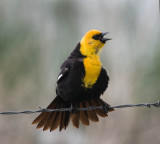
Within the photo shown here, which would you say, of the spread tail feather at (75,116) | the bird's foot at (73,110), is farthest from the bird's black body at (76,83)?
the spread tail feather at (75,116)

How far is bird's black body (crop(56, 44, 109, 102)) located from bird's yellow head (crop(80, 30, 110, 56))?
0.15 metres

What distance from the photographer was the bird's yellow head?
274 inches

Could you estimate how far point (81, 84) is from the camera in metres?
6.66

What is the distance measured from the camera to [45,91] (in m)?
12.2

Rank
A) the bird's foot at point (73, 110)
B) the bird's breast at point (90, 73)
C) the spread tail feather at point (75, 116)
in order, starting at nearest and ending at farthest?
the bird's breast at point (90, 73) → the bird's foot at point (73, 110) → the spread tail feather at point (75, 116)

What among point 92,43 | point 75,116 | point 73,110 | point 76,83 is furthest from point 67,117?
point 92,43

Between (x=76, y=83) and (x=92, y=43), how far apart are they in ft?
2.26

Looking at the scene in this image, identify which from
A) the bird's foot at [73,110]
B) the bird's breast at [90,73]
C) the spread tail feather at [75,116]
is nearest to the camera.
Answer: the bird's breast at [90,73]

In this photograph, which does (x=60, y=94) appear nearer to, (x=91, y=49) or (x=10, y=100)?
(x=91, y=49)

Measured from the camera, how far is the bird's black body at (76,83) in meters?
6.66

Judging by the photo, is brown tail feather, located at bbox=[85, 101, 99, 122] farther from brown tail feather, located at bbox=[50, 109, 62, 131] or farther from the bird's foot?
brown tail feather, located at bbox=[50, 109, 62, 131]

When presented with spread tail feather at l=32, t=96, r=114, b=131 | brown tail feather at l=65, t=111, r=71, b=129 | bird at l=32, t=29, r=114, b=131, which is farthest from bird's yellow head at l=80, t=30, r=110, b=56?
brown tail feather at l=65, t=111, r=71, b=129

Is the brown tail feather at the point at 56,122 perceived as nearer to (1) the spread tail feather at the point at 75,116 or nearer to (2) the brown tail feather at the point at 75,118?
(1) the spread tail feather at the point at 75,116

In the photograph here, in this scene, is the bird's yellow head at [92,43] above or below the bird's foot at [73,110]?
above
